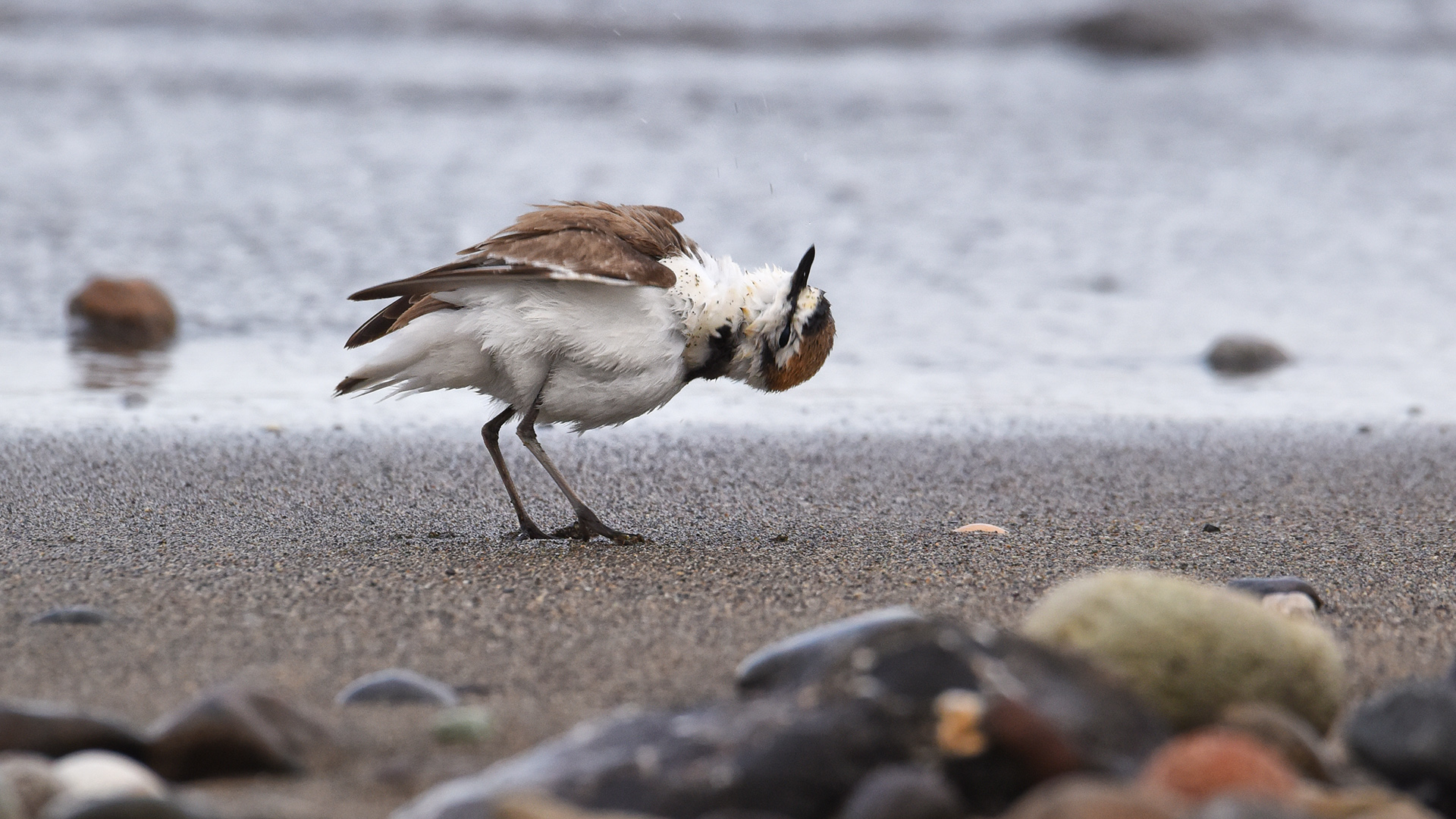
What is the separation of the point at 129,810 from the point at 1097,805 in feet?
4.35

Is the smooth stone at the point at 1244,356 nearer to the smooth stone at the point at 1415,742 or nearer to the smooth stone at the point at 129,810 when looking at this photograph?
the smooth stone at the point at 1415,742

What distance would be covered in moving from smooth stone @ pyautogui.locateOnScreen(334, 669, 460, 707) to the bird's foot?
5.32 feet

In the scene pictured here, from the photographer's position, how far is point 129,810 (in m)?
2.03

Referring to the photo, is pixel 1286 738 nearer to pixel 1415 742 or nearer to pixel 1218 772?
pixel 1415 742

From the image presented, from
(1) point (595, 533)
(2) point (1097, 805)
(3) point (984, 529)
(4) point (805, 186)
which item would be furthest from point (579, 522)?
(4) point (805, 186)

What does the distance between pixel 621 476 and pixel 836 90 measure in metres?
10.8

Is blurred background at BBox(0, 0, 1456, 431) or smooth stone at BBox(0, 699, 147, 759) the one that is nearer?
smooth stone at BBox(0, 699, 147, 759)

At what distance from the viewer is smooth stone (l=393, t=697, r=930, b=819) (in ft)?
7.39

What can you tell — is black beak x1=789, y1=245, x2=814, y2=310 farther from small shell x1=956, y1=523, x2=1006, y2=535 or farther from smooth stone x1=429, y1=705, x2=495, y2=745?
smooth stone x1=429, y1=705, x2=495, y2=745

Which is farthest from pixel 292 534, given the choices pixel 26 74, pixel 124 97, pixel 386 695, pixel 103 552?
pixel 26 74

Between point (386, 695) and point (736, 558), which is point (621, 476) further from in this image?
point (386, 695)

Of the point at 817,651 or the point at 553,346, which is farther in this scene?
the point at 553,346

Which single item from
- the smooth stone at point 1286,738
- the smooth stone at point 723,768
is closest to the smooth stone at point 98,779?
the smooth stone at point 723,768

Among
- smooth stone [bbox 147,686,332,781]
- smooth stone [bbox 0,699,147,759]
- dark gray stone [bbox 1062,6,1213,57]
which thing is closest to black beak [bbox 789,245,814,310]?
smooth stone [bbox 147,686,332,781]
